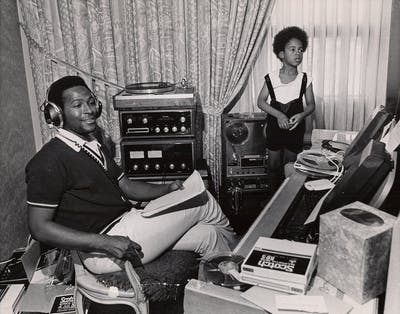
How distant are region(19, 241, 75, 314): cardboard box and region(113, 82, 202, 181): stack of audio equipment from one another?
0.82m

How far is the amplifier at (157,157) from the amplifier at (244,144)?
1.27 feet

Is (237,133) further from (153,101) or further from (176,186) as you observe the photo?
(176,186)

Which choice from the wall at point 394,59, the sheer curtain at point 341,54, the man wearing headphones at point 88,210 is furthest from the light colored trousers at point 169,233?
the wall at point 394,59

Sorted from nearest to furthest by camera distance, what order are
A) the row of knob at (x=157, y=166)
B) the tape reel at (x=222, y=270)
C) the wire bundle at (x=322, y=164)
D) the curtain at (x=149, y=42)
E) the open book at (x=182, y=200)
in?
the tape reel at (x=222, y=270), the open book at (x=182, y=200), the wire bundle at (x=322, y=164), the row of knob at (x=157, y=166), the curtain at (x=149, y=42)

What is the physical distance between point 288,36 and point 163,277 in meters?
2.01

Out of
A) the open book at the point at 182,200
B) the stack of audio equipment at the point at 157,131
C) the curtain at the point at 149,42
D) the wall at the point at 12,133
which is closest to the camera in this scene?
the open book at the point at 182,200

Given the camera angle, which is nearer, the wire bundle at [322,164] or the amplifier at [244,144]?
the wire bundle at [322,164]

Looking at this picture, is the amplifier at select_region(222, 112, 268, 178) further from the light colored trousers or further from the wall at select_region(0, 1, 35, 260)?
the wall at select_region(0, 1, 35, 260)

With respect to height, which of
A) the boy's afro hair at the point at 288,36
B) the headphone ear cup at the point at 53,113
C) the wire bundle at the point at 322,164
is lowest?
the wire bundle at the point at 322,164

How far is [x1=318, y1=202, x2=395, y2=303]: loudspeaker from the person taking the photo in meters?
1.09

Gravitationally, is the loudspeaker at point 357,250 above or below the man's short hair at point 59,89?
below

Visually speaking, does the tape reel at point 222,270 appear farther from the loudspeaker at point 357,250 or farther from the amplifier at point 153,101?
the amplifier at point 153,101

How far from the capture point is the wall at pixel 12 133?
269 centimetres

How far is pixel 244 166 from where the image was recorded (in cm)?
319
